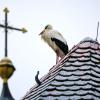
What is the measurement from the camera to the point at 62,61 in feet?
65.4

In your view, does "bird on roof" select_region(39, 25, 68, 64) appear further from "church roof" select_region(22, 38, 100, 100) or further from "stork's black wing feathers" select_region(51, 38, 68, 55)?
"church roof" select_region(22, 38, 100, 100)

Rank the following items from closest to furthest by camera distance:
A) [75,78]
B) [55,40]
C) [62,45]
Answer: [75,78] < [62,45] < [55,40]

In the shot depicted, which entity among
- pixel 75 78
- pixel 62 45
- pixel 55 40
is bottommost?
pixel 75 78

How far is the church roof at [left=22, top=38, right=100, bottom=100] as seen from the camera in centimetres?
1817

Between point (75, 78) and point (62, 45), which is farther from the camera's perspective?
point (62, 45)

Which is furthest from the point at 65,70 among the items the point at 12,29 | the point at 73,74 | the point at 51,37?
the point at 51,37

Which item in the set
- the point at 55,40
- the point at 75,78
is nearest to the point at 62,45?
the point at 55,40

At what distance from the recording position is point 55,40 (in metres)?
25.9

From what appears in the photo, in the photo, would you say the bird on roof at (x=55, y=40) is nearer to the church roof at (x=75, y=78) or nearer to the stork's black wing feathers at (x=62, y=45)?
the stork's black wing feathers at (x=62, y=45)

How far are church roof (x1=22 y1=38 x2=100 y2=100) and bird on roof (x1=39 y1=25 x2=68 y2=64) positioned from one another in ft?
13.7

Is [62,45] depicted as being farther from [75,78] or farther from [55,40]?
[75,78]

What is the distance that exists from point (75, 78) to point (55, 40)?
7.28 m

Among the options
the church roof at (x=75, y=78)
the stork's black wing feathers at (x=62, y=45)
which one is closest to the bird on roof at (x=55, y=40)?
the stork's black wing feathers at (x=62, y=45)

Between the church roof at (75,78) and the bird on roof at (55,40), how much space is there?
4.17 meters
